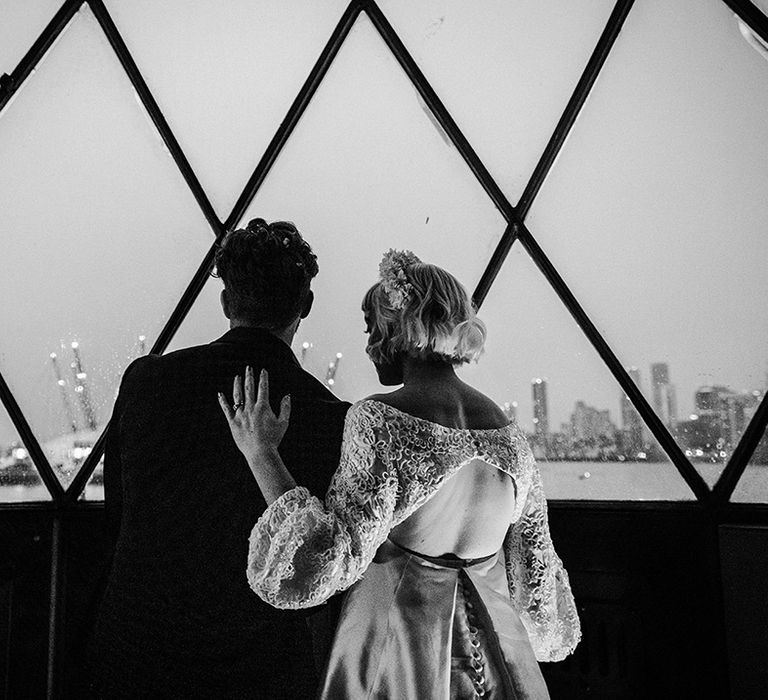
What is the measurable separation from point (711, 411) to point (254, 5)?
9.81ft

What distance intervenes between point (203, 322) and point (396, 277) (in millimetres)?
1667

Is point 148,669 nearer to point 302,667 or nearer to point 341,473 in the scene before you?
point 302,667

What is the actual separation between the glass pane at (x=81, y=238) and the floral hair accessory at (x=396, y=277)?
1699 mm

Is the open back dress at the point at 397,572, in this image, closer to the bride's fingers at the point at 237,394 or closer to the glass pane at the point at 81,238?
the bride's fingers at the point at 237,394

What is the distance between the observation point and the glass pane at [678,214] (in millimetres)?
2861

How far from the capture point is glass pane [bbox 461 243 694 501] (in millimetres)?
2977

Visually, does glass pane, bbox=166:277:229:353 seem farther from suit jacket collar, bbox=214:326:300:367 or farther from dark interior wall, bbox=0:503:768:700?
suit jacket collar, bbox=214:326:300:367

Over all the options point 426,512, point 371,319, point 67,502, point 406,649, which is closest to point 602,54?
point 371,319

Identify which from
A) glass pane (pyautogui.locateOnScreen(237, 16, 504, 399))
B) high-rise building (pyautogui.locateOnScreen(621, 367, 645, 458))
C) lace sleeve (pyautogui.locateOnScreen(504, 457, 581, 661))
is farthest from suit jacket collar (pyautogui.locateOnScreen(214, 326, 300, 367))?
high-rise building (pyautogui.locateOnScreen(621, 367, 645, 458))

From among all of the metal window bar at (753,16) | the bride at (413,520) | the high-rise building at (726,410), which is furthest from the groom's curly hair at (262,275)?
the metal window bar at (753,16)

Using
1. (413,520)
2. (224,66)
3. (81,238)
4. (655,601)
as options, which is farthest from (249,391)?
(224,66)

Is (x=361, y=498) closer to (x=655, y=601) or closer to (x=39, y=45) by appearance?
(x=655, y=601)

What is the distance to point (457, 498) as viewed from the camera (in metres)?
1.69

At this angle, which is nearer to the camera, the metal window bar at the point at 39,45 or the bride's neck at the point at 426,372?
the bride's neck at the point at 426,372
